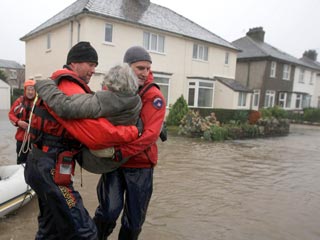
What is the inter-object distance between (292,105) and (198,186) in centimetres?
2980

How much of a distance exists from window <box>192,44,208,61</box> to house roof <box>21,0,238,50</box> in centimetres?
61

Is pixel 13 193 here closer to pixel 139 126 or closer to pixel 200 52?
pixel 139 126

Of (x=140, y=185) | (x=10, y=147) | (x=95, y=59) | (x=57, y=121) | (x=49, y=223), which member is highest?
(x=95, y=59)

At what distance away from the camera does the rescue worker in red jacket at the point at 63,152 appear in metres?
2.17

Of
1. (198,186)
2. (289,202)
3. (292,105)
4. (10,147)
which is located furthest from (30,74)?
(292,105)

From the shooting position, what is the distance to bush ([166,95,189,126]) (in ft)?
54.9

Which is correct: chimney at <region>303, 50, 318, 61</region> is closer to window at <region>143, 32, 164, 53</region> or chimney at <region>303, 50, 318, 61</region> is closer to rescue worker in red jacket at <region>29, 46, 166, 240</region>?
window at <region>143, 32, 164, 53</region>

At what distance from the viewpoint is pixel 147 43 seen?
18234 millimetres

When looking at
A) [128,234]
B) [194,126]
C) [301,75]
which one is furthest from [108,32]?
[301,75]

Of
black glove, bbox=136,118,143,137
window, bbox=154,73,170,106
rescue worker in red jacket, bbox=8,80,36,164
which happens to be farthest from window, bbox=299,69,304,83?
black glove, bbox=136,118,143,137

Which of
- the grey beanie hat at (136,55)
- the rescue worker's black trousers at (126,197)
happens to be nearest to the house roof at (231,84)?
the grey beanie hat at (136,55)

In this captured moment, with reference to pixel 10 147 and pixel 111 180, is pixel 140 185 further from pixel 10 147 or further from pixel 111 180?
pixel 10 147

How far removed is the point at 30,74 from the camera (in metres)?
23.5

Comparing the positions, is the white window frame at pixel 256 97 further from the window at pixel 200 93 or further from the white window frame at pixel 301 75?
the white window frame at pixel 301 75
